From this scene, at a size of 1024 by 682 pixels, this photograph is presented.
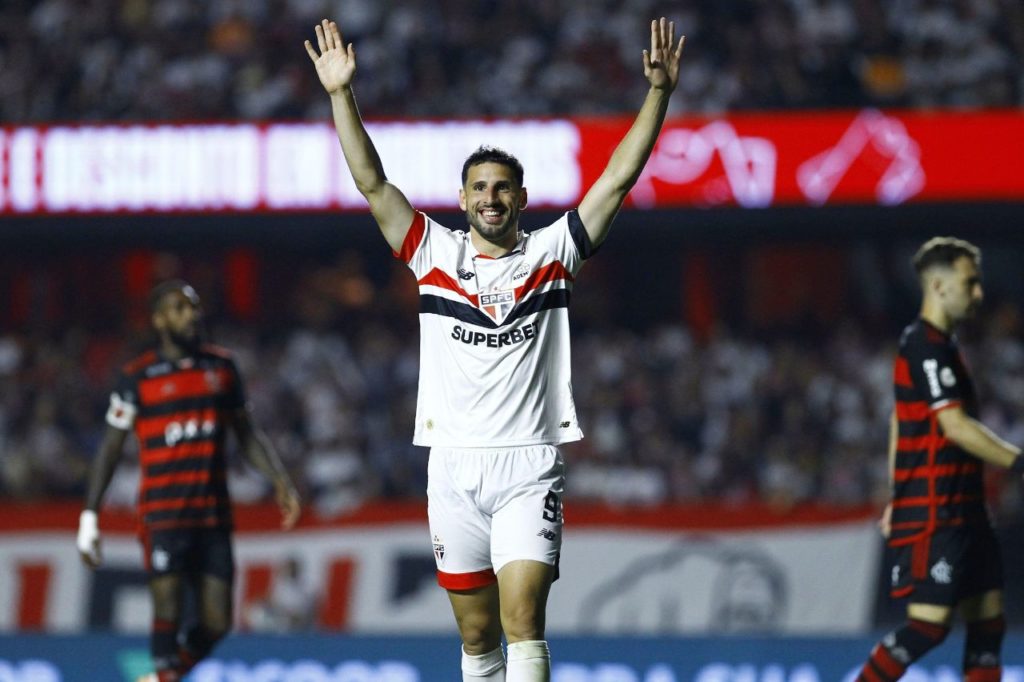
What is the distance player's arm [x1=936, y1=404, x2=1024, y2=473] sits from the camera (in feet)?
18.1

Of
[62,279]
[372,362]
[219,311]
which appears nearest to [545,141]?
[372,362]

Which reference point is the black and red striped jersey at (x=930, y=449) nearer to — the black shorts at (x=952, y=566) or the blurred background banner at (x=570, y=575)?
the black shorts at (x=952, y=566)

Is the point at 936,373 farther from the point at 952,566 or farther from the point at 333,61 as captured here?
the point at 333,61

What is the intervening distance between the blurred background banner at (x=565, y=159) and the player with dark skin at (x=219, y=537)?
20.9 ft

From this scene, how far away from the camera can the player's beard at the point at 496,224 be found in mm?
4781

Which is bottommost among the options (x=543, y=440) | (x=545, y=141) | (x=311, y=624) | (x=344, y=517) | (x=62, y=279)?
(x=311, y=624)

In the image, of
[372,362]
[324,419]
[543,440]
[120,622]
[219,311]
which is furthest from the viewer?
[219,311]

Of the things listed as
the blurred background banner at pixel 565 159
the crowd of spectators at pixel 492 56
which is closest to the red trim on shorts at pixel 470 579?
the blurred background banner at pixel 565 159

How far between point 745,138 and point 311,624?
5.93 metres

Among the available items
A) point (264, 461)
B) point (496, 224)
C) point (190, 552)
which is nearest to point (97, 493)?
point (190, 552)

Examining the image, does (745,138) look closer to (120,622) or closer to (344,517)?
(344,517)

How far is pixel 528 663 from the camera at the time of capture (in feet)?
14.9

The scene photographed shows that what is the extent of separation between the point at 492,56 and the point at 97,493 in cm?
853

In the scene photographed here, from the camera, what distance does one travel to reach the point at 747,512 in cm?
1039
